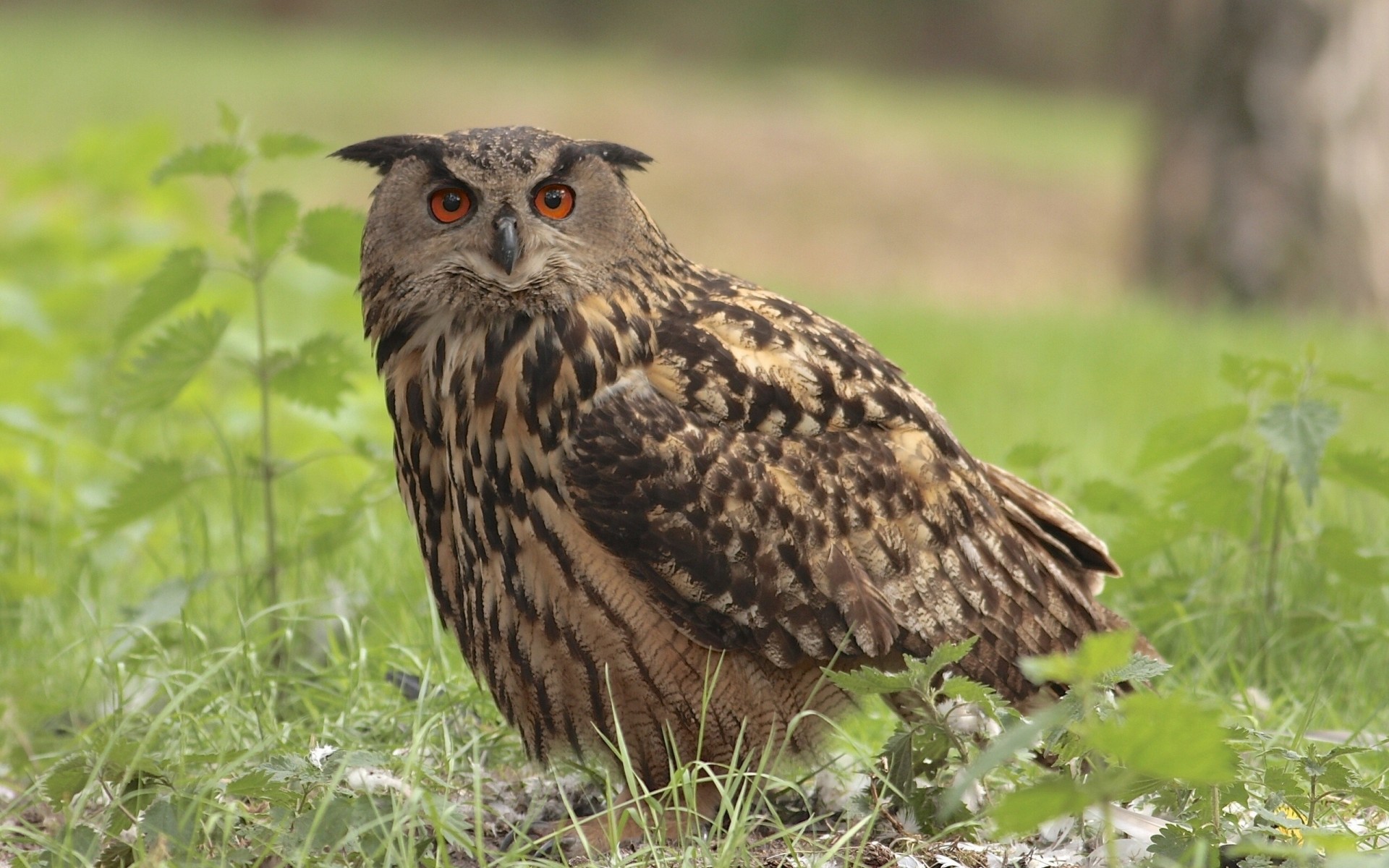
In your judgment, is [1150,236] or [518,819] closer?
[518,819]

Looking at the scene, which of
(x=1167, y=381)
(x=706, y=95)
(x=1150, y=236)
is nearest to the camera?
(x=1167, y=381)

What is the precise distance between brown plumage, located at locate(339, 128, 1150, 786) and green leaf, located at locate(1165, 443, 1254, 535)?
37.6 inches

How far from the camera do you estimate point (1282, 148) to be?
9.28 m

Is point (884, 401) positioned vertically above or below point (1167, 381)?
above

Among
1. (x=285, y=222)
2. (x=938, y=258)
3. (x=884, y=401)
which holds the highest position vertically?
(x=285, y=222)

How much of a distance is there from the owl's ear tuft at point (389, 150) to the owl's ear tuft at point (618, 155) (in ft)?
0.93

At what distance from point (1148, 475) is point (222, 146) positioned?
11.6ft

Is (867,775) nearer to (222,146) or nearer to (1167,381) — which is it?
(222,146)

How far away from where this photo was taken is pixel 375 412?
5.45 metres

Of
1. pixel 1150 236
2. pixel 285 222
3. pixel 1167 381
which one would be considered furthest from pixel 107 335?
pixel 1150 236

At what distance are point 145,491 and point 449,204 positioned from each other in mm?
1189

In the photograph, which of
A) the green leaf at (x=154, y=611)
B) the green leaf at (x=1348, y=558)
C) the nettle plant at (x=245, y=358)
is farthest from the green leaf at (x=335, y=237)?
the green leaf at (x=1348, y=558)

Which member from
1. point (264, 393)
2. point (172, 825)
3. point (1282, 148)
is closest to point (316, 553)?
point (264, 393)

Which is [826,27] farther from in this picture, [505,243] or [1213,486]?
[505,243]
